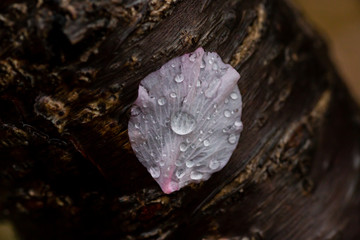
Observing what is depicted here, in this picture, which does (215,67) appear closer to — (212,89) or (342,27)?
(212,89)

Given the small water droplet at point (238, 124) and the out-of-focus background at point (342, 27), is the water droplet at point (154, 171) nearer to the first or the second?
the small water droplet at point (238, 124)

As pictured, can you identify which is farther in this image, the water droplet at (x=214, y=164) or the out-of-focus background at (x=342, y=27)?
the out-of-focus background at (x=342, y=27)

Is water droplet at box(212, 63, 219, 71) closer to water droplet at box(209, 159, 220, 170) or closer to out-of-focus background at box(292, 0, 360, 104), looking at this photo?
water droplet at box(209, 159, 220, 170)

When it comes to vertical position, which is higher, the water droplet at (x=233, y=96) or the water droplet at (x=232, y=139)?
the water droplet at (x=233, y=96)

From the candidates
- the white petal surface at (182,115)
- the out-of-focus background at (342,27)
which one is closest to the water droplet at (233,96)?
the white petal surface at (182,115)

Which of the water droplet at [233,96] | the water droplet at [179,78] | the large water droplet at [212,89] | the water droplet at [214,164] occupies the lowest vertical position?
the water droplet at [214,164]

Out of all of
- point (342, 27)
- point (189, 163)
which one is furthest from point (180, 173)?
point (342, 27)

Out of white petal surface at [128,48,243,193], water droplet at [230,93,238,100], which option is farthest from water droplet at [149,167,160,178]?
water droplet at [230,93,238,100]
